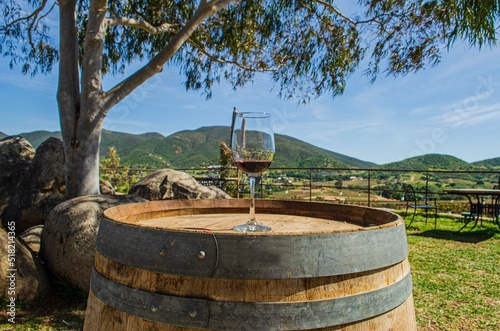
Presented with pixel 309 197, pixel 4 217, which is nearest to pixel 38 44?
pixel 4 217

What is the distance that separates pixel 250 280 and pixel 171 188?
5.33 metres

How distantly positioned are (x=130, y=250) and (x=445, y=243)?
240 inches

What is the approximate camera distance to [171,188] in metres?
5.98

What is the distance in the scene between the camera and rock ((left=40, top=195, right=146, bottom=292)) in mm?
3020

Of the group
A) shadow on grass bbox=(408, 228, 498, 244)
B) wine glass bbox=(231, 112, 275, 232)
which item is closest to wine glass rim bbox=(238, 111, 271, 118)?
wine glass bbox=(231, 112, 275, 232)

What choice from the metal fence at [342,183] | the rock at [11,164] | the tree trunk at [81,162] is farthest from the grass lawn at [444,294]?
the rock at [11,164]

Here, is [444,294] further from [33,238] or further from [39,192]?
[39,192]

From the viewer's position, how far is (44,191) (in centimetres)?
484

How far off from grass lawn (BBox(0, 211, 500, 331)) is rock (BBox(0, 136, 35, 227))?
295 centimetres

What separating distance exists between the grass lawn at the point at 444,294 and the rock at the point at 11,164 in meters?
2.95

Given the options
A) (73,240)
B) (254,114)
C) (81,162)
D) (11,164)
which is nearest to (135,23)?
(81,162)

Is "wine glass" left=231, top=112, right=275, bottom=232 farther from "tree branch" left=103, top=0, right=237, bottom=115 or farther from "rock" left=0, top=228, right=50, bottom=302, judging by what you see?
"tree branch" left=103, top=0, right=237, bottom=115

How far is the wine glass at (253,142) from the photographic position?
45.0 inches

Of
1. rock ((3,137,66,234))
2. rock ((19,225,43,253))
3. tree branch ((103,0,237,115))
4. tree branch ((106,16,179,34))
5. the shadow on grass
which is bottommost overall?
the shadow on grass
